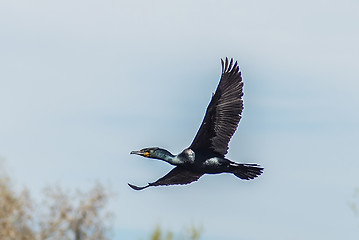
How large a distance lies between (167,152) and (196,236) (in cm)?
673

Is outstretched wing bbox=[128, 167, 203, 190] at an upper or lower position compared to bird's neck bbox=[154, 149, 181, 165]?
lower

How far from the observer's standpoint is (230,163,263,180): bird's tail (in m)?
13.5

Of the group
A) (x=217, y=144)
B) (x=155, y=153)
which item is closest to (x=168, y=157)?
(x=155, y=153)

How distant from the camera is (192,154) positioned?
1360 cm

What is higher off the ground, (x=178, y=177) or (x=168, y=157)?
(x=168, y=157)

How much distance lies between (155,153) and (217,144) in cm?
94

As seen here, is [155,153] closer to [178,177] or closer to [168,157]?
[168,157]

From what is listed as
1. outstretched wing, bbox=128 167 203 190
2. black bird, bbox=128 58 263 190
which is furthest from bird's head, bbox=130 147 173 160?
outstretched wing, bbox=128 167 203 190

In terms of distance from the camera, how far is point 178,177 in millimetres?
14477

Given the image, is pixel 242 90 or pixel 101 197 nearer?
pixel 242 90

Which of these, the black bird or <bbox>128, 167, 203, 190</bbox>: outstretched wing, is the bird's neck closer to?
the black bird

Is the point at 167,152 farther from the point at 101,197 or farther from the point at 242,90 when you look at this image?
the point at 101,197

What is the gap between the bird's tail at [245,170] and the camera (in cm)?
1347

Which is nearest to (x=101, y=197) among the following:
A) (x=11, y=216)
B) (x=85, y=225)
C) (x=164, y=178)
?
(x=85, y=225)
